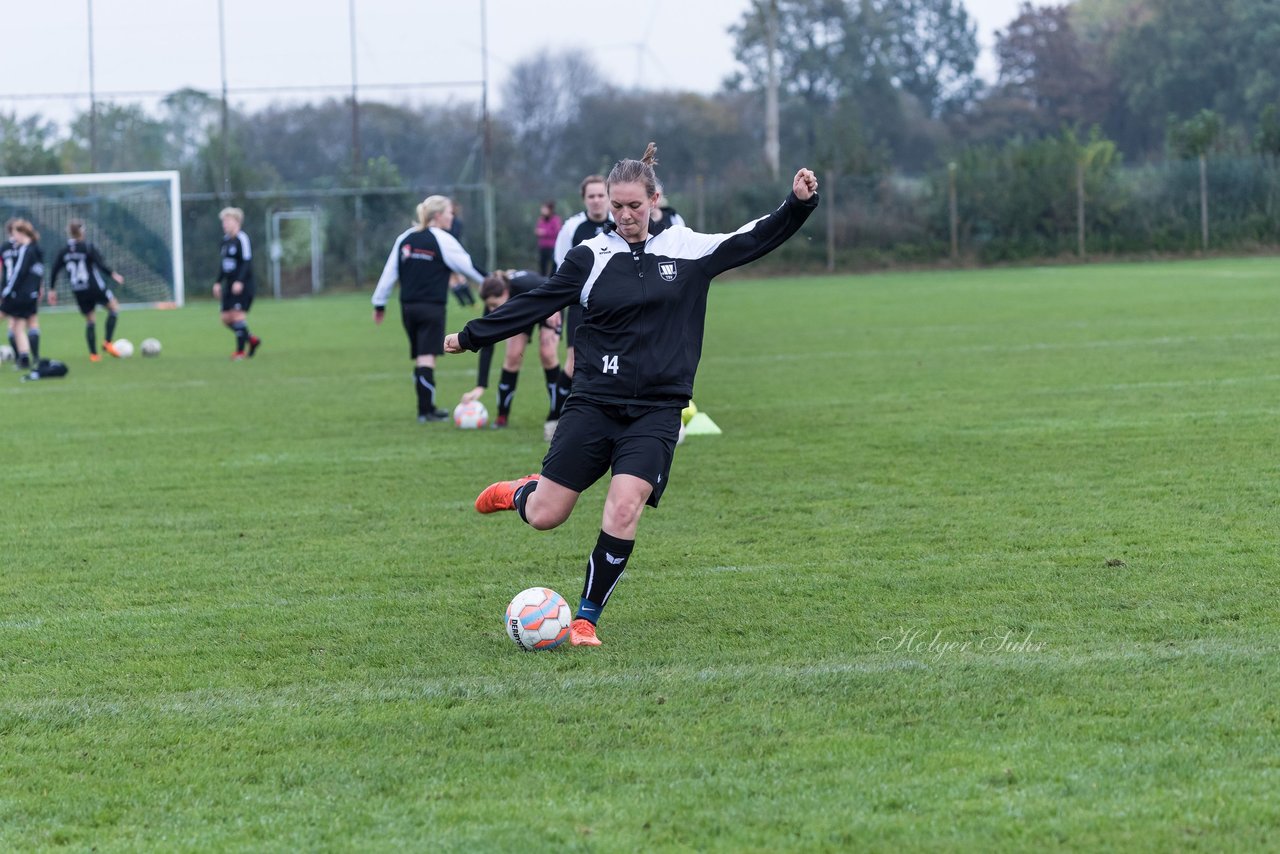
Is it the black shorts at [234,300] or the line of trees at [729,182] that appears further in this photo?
the line of trees at [729,182]

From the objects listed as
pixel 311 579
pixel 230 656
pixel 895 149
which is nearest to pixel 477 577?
pixel 311 579

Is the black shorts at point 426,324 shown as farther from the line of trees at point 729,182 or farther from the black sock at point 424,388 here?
the line of trees at point 729,182

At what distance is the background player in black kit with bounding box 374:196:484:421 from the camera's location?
1208 centimetres

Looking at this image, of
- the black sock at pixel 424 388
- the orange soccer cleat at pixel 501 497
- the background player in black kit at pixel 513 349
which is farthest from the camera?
the black sock at pixel 424 388

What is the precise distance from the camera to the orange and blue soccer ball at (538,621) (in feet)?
17.3

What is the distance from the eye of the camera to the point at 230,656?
17.4 ft

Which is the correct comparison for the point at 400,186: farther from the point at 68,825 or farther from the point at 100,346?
the point at 68,825

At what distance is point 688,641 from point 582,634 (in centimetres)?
38

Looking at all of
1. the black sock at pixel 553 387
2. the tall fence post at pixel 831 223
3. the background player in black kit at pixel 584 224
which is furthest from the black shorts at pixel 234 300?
the tall fence post at pixel 831 223

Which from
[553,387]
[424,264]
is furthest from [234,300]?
[553,387]

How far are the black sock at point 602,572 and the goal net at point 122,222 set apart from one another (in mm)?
30528

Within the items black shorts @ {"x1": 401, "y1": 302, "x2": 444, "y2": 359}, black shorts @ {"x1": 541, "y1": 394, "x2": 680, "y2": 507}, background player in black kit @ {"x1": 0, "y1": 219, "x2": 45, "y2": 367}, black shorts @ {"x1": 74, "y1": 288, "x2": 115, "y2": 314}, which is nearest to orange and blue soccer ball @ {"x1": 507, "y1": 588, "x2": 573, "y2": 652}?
black shorts @ {"x1": 541, "y1": 394, "x2": 680, "y2": 507}

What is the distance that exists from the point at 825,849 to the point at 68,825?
73.3 inches

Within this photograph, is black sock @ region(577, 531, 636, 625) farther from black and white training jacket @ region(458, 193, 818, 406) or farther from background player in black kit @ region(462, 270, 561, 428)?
background player in black kit @ region(462, 270, 561, 428)
